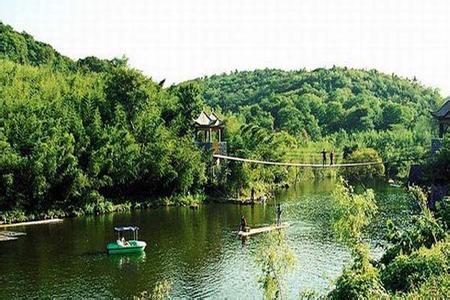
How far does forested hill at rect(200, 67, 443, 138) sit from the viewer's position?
60.5 meters

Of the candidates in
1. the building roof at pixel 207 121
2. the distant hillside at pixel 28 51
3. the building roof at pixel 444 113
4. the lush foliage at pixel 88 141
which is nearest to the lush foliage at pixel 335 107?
the building roof at pixel 207 121

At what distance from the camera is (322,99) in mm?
73188

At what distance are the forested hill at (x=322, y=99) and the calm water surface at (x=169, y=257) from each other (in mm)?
25420

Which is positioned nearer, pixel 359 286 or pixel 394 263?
pixel 359 286

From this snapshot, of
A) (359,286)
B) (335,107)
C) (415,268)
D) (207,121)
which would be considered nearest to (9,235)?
(207,121)

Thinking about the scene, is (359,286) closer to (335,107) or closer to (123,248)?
(123,248)

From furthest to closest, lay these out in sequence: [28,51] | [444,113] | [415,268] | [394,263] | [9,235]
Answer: [28,51] → [444,113] → [9,235] → [394,263] → [415,268]

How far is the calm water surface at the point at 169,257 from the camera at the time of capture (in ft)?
49.3

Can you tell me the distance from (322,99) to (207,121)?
44.4m

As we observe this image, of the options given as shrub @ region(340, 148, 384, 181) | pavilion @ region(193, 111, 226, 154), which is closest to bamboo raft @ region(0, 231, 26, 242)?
pavilion @ region(193, 111, 226, 154)

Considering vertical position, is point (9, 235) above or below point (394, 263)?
below

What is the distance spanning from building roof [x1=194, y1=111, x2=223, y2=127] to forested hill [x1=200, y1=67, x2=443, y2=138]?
17945 millimetres

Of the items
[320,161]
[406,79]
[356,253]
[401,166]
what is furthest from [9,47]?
[406,79]

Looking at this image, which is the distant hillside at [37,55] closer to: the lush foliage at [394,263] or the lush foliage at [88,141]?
the lush foliage at [88,141]
